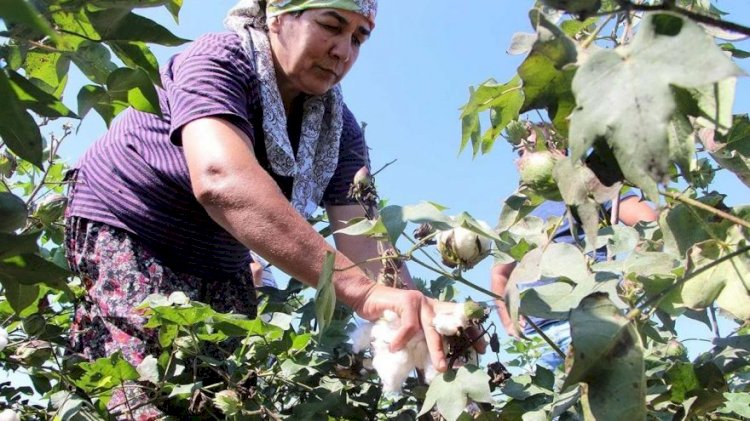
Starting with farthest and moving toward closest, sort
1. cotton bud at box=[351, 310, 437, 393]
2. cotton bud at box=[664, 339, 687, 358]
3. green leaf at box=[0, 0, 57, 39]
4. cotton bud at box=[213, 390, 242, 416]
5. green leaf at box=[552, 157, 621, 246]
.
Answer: cotton bud at box=[664, 339, 687, 358] → cotton bud at box=[213, 390, 242, 416] → cotton bud at box=[351, 310, 437, 393] → green leaf at box=[552, 157, 621, 246] → green leaf at box=[0, 0, 57, 39]

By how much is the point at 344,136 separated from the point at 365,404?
1087 millimetres

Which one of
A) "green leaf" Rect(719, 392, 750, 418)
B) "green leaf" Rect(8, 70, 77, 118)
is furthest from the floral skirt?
"green leaf" Rect(719, 392, 750, 418)

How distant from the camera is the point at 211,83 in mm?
1735

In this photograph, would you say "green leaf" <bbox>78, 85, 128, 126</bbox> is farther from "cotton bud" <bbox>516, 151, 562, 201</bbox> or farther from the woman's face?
the woman's face

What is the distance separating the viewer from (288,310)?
201 cm

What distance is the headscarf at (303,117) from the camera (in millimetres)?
1940

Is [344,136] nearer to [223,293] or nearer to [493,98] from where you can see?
[223,293]

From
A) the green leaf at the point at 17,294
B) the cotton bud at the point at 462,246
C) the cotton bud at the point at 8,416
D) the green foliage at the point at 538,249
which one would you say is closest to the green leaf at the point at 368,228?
the green foliage at the point at 538,249

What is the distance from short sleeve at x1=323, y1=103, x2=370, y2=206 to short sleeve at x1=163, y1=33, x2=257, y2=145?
0.49m

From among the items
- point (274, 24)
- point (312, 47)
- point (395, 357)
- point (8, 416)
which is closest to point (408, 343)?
point (395, 357)

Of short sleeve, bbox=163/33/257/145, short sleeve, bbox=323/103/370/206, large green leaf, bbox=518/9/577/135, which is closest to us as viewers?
large green leaf, bbox=518/9/577/135

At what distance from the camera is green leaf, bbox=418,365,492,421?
1030mm

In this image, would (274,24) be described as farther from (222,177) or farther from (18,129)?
(18,129)

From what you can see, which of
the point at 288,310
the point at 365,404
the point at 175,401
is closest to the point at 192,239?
the point at 288,310
